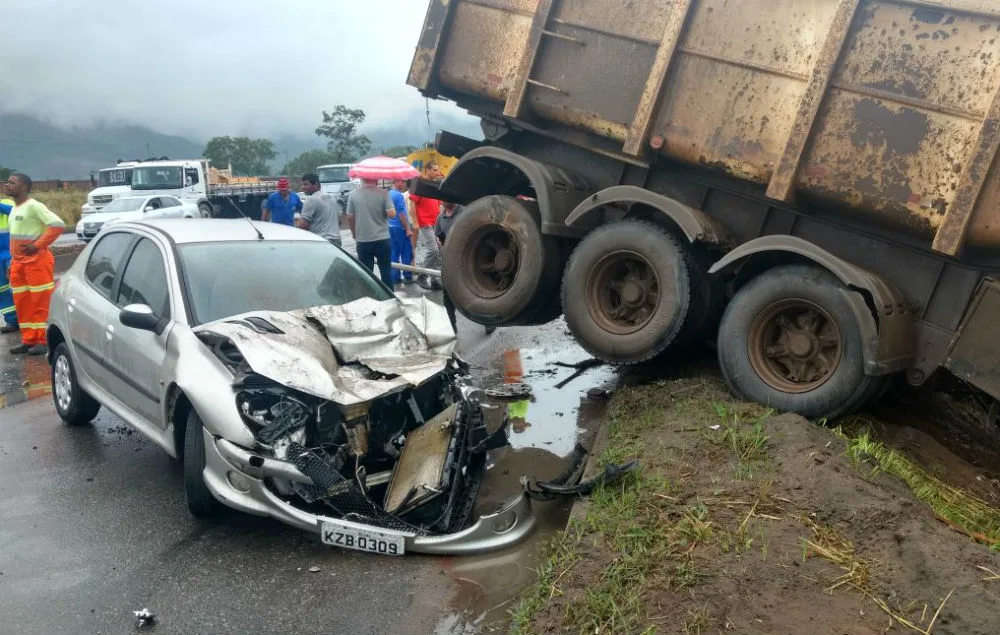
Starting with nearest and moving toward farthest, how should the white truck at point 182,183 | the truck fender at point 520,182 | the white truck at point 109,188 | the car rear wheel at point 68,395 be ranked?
the truck fender at point 520,182 → the car rear wheel at point 68,395 → the white truck at point 109,188 → the white truck at point 182,183

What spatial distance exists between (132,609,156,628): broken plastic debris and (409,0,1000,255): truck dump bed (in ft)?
12.1

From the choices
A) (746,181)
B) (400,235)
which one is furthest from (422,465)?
(400,235)

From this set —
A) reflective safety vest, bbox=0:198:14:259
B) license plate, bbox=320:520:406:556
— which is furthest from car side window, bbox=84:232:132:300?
reflective safety vest, bbox=0:198:14:259

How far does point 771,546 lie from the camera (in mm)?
2967

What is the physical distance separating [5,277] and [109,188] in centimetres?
1426

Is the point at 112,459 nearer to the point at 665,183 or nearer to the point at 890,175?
the point at 665,183

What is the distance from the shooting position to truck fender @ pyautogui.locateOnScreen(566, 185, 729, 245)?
448 cm

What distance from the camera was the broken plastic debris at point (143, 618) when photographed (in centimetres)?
308

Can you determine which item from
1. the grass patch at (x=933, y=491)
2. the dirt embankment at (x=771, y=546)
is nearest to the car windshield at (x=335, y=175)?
the dirt embankment at (x=771, y=546)

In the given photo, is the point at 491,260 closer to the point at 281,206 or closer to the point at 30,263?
the point at 30,263

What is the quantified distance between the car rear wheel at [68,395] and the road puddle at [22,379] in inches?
33.4

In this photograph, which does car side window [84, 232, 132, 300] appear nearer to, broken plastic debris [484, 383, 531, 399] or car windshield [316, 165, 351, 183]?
broken plastic debris [484, 383, 531, 399]

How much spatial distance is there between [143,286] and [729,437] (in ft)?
11.7

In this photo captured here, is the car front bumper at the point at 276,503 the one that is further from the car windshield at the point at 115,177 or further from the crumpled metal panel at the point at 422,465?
the car windshield at the point at 115,177
